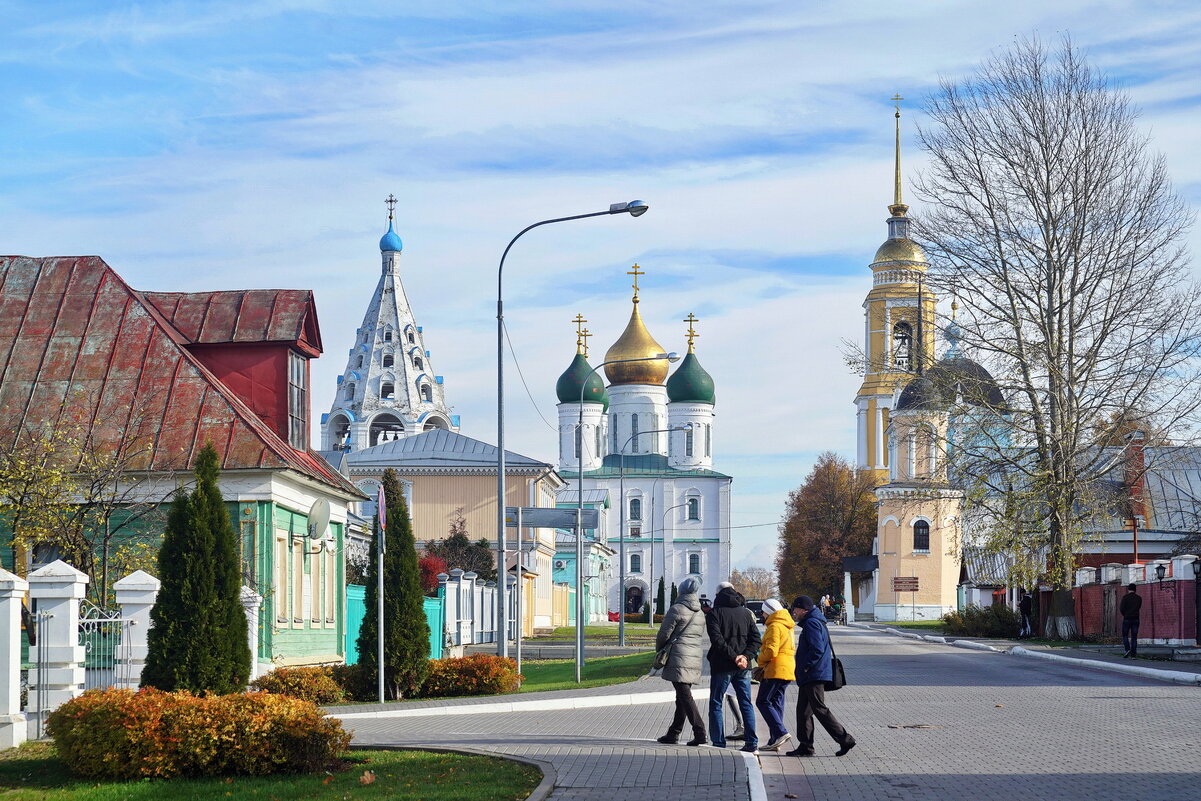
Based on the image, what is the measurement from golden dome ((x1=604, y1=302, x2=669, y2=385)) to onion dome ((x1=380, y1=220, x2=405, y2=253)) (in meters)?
32.0

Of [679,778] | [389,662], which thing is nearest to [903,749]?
[679,778]

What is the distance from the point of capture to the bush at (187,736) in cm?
1197

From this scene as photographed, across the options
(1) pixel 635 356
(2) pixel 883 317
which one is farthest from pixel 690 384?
(2) pixel 883 317

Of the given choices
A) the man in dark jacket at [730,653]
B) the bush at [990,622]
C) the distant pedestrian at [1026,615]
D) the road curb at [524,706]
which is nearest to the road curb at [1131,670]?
the distant pedestrian at [1026,615]

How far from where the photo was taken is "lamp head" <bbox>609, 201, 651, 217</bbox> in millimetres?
22234

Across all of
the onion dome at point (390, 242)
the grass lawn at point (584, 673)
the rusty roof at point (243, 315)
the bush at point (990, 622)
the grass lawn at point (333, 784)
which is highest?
the onion dome at point (390, 242)

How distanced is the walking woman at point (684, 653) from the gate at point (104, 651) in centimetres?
603

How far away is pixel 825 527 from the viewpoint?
99.9m

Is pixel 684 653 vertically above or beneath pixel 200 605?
beneath

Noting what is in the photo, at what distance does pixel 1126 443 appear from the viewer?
39.5 m

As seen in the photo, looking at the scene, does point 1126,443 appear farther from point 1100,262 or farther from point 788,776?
Result: point 788,776

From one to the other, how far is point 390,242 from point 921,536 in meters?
36.8

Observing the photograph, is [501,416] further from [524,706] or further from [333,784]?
[333,784]

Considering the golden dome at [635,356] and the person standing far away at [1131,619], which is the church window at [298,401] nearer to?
the person standing far away at [1131,619]
